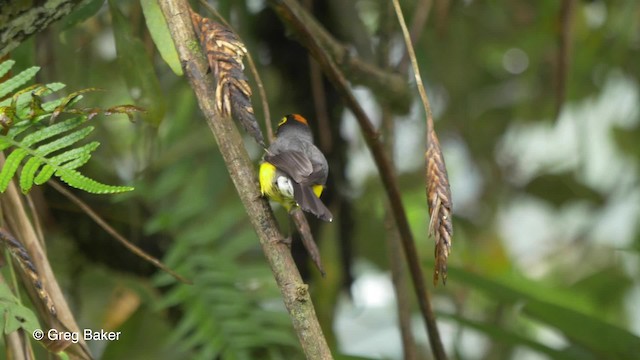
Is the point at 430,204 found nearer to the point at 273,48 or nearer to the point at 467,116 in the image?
the point at 273,48

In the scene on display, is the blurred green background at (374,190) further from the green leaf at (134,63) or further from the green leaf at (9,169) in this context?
the green leaf at (9,169)

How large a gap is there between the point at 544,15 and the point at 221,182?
92 cm

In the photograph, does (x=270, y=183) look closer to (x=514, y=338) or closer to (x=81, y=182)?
(x=81, y=182)

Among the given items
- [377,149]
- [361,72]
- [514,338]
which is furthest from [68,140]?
[514,338]

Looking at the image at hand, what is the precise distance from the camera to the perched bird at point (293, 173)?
1371mm

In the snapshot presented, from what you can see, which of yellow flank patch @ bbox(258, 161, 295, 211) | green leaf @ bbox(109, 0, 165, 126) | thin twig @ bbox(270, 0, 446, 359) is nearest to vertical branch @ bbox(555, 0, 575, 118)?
thin twig @ bbox(270, 0, 446, 359)

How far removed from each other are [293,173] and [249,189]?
42 centimetres

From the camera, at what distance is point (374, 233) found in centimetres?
265

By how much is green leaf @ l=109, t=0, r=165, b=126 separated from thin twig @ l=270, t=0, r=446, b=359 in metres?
0.26

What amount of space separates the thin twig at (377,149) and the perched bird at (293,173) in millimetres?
88

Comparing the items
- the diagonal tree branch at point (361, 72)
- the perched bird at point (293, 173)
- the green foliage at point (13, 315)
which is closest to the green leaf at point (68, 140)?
the green foliage at point (13, 315)

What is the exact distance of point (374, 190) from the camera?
309cm

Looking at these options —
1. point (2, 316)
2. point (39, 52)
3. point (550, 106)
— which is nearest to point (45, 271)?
point (2, 316)

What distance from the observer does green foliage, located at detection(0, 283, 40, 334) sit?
1.14 meters
